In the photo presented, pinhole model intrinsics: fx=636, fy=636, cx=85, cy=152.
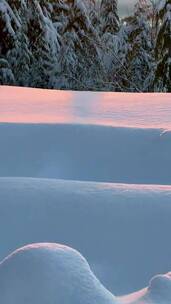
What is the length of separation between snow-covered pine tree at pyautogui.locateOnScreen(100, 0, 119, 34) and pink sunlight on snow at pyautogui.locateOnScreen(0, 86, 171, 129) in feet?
29.2

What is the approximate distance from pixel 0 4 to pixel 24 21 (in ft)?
2.66

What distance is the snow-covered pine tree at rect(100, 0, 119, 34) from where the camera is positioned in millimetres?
13602

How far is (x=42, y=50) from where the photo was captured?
1158cm

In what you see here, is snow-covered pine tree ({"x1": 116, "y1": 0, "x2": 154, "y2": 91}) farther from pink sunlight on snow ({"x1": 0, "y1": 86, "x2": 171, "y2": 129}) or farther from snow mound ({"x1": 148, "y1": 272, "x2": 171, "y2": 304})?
snow mound ({"x1": 148, "y1": 272, "x2": 171, "y2": 304})

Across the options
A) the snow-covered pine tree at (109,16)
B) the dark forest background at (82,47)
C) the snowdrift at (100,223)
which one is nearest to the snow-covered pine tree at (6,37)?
the dark forest background at (82,47)

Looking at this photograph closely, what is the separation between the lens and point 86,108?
4086 mm

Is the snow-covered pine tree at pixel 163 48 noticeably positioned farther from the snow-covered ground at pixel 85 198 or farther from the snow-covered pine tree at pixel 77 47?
the snow-covered ground at pixel 85 198

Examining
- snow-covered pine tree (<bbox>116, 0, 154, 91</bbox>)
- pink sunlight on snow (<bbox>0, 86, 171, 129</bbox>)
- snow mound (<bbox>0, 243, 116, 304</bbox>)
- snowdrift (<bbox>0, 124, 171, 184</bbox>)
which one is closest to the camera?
snow mound (<bbox>0, 243, 116, 304</bbox>)

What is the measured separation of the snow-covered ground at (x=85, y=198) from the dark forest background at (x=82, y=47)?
6737 mm

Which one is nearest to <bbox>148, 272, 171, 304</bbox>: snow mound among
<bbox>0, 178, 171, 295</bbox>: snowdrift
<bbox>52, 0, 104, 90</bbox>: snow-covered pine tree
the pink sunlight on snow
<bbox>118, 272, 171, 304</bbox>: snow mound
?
<bbox>118, 272, 171, 304</bbox>: snow mound

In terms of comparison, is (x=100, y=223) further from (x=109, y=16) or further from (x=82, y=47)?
(x=109, y=16)

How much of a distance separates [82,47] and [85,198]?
10.4 meters

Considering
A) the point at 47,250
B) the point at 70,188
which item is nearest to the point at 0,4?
the point at 70,188

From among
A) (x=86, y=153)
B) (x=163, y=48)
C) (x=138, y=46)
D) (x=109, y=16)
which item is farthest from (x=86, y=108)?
(x=109, y=16)
